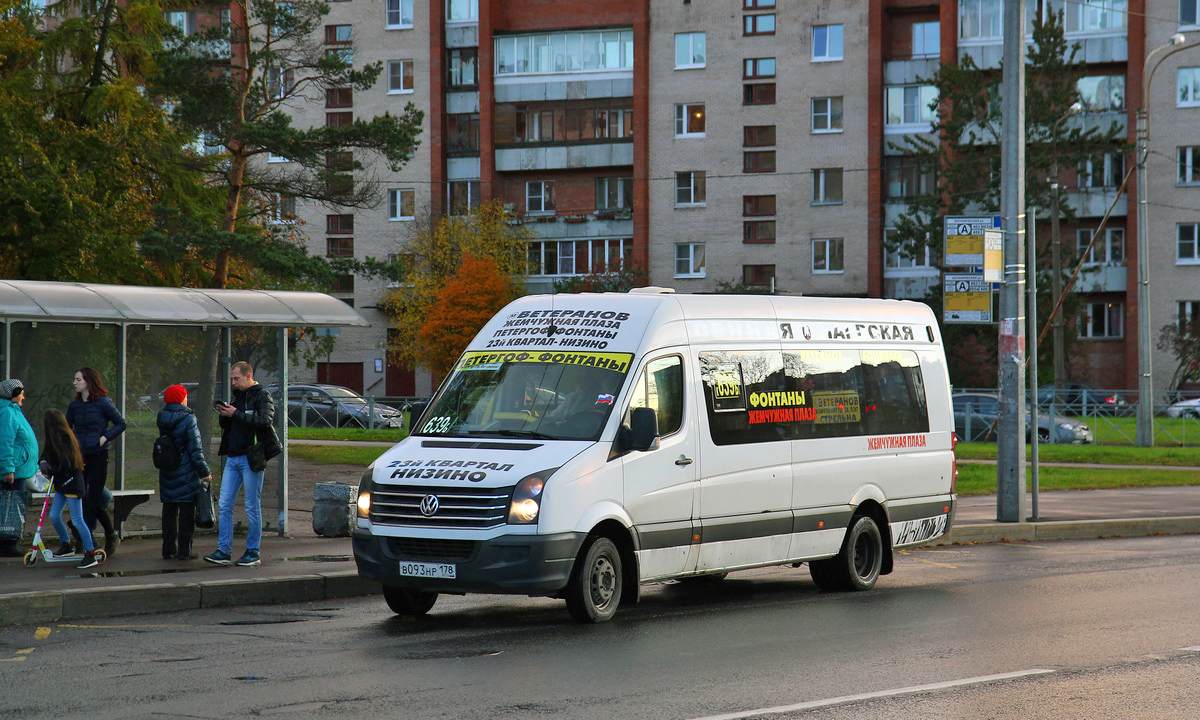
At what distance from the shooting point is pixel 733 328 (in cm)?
1167

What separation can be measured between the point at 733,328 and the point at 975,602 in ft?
10.1

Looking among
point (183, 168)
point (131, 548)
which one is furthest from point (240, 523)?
point (183, 168)

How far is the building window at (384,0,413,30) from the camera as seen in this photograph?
68062mm

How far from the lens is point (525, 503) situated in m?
9.62

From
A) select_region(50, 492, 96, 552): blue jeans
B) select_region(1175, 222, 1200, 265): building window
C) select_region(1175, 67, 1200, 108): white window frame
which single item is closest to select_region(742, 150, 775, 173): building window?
select_region(1175, 67, 1200, 108): white window frame

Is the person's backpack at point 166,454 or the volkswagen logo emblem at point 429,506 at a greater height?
the person's backpack at point 166,454

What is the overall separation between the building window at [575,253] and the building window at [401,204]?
6.44 m

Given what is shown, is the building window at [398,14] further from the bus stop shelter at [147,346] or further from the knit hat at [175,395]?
the knit hat at [175,395]

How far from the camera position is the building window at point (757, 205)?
210 ft

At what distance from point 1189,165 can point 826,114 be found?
15711mm

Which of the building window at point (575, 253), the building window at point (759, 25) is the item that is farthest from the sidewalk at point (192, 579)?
the building window at point (759, 25)

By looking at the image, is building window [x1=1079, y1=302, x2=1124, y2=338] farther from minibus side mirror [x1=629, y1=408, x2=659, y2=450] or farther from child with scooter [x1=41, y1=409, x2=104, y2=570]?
child with scooter [x1=41, y1=409, x2=104, y2=570]

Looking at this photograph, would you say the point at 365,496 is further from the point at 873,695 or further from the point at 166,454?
the point at 873,695

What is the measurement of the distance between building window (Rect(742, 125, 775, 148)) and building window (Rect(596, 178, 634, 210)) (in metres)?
5.77
